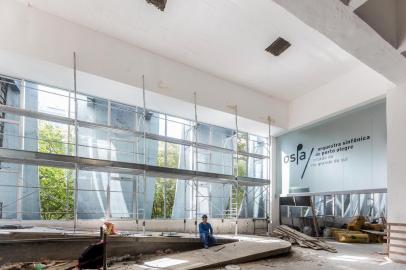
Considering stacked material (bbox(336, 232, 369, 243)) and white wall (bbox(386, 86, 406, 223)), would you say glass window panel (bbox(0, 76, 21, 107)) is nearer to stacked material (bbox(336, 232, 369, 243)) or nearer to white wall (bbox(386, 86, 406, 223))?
white wall (bbox(386, 86, 406, 223))

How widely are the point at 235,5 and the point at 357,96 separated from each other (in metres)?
4.67

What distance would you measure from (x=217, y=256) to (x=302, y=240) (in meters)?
3.67

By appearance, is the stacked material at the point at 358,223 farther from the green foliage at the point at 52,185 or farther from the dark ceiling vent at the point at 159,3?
the dark ceiling vent at the point at 159,3

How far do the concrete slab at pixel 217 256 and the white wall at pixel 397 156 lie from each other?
8.34 feet

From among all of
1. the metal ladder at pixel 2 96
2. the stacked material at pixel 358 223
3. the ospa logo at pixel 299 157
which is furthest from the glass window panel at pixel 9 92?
the stacked material at pixel 358 223

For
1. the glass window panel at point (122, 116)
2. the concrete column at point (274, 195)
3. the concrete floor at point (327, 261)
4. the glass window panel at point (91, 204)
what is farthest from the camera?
the concrete column at point (274, 195)

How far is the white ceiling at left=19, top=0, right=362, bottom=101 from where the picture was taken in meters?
7.36

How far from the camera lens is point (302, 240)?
9086 millimetres

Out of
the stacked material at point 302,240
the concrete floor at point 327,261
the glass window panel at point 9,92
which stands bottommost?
the stacked material at point 302,240

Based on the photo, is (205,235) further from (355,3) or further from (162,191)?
(355,3)

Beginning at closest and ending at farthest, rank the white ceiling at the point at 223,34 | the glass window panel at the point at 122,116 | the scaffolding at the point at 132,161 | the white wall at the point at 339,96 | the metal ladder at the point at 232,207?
1. the scaffolding at the point at 132,161
2. the white ceiling at the point at 223,34
3. the white wall at the point at 339,96
4. the glass window panel at the point at 122,116
5. the metal ladder at the point at 232,207

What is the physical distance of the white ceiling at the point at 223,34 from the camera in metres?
7.36

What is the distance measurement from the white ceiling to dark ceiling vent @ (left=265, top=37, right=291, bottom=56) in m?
0.14

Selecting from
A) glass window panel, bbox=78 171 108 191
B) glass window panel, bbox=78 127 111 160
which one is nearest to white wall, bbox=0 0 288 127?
glass window panel, bbox=78 127 111 160
